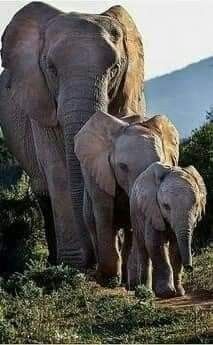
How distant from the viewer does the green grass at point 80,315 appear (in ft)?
21.9

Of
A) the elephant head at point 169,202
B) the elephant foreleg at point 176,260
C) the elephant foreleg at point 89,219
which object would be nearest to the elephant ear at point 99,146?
the elephant foreleg at point 89,219

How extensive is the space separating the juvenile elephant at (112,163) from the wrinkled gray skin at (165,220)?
2.13 feet


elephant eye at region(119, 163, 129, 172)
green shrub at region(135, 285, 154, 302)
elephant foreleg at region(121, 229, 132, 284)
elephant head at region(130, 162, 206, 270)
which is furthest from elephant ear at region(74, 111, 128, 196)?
green shrub at region(135, 285, 154, 302)

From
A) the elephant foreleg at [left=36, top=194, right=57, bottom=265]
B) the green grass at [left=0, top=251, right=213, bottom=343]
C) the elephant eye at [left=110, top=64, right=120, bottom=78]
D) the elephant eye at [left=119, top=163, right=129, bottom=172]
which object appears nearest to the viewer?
the green grass at [left=0, top=251, right=213, bottom=343]

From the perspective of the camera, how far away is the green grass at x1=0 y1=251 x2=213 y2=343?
6684 millimetres

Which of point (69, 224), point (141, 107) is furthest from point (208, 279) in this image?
point (141, 107)

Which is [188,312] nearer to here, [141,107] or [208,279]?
[208,279]

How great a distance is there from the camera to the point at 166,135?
10578mm

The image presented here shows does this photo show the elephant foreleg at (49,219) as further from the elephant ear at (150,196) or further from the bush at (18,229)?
the elephant ear at (150,196)

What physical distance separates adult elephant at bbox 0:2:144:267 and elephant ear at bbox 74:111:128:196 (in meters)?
0.40

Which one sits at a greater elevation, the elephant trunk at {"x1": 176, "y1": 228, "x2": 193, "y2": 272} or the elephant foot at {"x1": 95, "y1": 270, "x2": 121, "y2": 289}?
the elephant trunk at {"x1": 176, "y1": 228, "x2": 193, "y2": 272}

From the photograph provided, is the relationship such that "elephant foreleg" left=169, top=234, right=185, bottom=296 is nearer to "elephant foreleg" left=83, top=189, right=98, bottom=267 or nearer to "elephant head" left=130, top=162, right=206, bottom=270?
"elephant head" left=130, top=162, right=206, bottom=270

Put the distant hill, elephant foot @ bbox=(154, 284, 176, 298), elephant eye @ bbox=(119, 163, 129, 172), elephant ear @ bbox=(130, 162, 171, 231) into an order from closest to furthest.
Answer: elephant foot @ bbox=(154, 284, 176, 298)
elephant ear @ bbox=(130, 162, 171, 231)
elephant eye @ bbox=(119, 163, 129, 172)
the distant hill

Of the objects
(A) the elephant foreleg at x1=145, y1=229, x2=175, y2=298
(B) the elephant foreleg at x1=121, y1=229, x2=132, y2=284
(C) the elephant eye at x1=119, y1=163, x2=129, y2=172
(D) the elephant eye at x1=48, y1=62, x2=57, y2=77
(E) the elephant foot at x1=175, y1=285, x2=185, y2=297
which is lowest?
(B) the elephant foreleg at x1=121, y1=229, x2=132, y2=284
